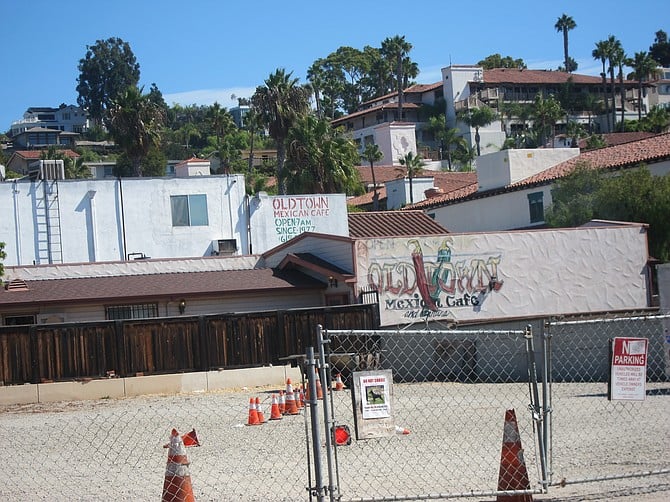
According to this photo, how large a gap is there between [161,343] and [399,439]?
561 inches

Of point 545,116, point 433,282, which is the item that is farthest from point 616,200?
point 545,116

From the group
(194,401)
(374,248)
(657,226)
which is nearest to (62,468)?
(194,401)

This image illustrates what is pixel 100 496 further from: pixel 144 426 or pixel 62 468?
pixel 144 426

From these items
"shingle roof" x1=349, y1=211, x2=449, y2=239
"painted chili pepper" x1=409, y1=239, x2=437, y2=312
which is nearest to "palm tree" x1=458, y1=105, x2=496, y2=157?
"shingle roof" x1=349, y1=211, x2=449, y2=239

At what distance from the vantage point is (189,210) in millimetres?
42719

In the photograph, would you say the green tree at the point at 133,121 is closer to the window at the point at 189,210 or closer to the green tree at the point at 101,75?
the window at the point at 189,210

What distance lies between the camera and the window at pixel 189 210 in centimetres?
4247

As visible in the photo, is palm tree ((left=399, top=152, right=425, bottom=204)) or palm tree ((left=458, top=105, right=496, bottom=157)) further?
palm tree ((left=458, top=105, right=496, bottom=157))

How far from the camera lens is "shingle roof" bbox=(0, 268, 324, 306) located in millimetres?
31703

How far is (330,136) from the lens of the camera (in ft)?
188

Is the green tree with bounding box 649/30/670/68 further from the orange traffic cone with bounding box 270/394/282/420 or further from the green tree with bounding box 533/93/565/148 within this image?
the orange traffic cone with bounding box 270/394/282/420

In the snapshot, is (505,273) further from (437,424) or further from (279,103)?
(279,103)

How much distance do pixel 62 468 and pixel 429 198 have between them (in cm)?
4739

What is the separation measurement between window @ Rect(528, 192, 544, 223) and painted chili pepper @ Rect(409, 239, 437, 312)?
50.5ft
